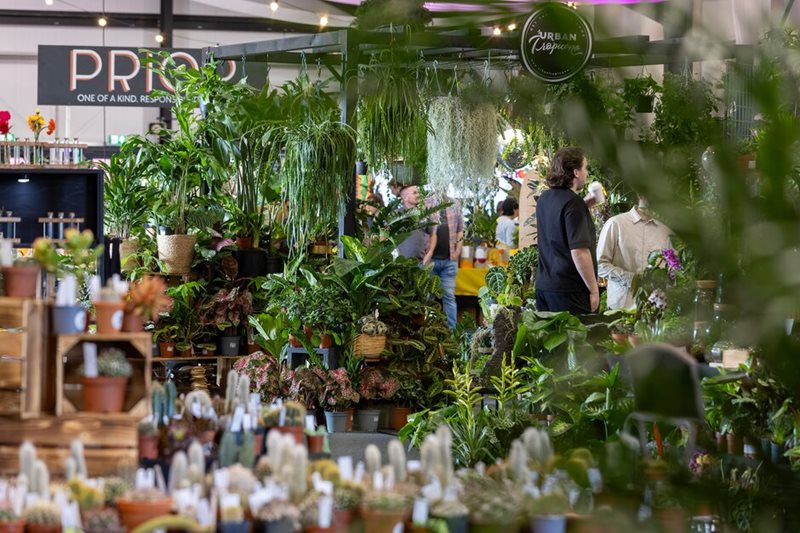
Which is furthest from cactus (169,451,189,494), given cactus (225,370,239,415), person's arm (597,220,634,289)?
person's arm (597,220,634,289)

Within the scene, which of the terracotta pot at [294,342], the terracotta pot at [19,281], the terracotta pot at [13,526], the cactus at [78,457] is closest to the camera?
the terracotta pot at [13,526]

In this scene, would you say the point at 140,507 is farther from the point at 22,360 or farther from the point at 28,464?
the point at 22,360

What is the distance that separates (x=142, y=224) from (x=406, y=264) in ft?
6.15

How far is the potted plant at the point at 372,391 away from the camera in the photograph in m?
6.27

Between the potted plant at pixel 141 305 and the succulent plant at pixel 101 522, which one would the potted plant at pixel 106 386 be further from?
the succulent plant at pixel 101 522

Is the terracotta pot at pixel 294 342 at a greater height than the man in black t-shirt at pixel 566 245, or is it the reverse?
the man in black t-shirt at pixel 566 245

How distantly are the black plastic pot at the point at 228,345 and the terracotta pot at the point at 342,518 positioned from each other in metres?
5.46

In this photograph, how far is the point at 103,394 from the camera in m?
1.95

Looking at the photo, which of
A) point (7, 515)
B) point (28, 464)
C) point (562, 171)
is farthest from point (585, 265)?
point (7, 515)

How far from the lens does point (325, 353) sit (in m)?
6.35

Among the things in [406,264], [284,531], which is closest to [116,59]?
[406,264]

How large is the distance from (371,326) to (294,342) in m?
0.54

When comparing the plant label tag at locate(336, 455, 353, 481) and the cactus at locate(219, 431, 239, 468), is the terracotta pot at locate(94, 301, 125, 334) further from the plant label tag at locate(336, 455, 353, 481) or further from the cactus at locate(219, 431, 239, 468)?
the plant label tag at locate(336, 455, 353, 481)

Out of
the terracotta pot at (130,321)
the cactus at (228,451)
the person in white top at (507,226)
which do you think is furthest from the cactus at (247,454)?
the person in white top at (507,226)
